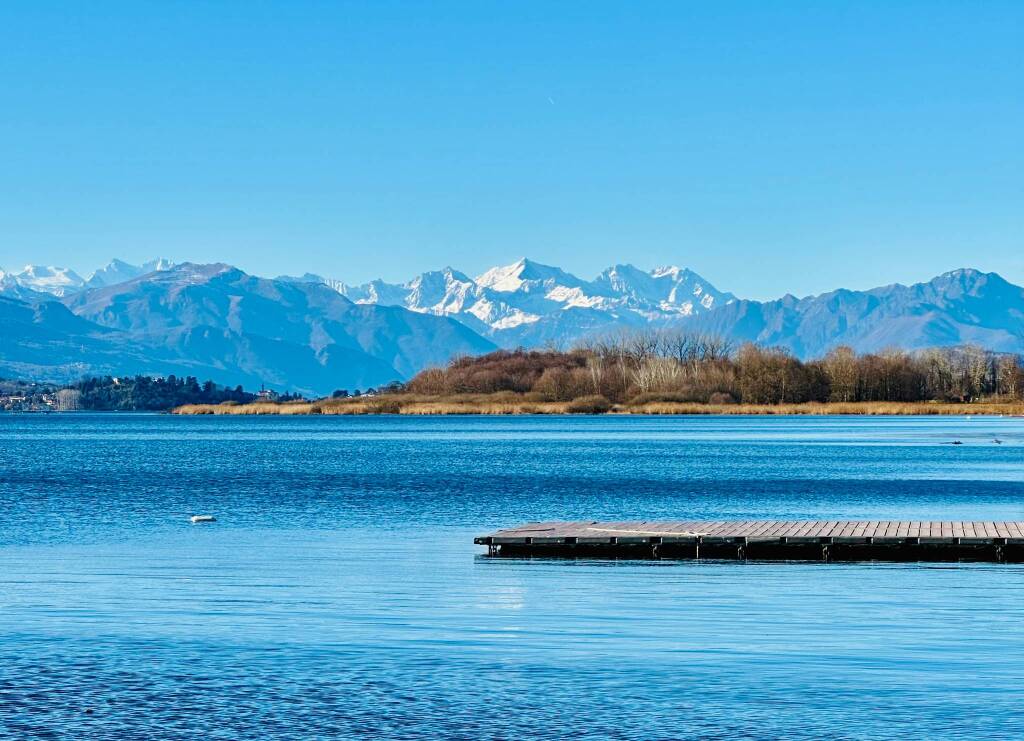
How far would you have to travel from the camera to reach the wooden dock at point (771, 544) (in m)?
35.4

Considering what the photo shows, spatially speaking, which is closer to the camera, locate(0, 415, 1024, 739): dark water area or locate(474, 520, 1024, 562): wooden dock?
locate(0, 415, 1024, 739): dark water area

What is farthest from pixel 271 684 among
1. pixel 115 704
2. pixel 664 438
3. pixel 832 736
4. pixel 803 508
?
pixel 664 438

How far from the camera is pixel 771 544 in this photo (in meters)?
36.0

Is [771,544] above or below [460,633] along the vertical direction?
above

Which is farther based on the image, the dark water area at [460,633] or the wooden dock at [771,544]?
the wooden dock at [771,544]

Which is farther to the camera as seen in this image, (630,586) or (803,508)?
(803,508)

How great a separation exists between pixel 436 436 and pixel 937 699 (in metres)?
147

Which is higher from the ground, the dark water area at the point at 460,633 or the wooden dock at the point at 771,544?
the wooden dock at the point at 771,544

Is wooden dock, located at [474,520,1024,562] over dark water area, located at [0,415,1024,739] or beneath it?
over

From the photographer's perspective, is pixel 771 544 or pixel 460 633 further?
pixel 771 544

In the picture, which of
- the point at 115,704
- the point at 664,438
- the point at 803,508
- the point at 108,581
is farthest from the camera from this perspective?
the point at 664,438

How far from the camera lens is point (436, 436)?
166 meters

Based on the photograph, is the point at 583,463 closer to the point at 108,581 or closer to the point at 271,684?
the point at 108,581

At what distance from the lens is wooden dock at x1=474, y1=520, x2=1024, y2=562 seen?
35.4 meters
